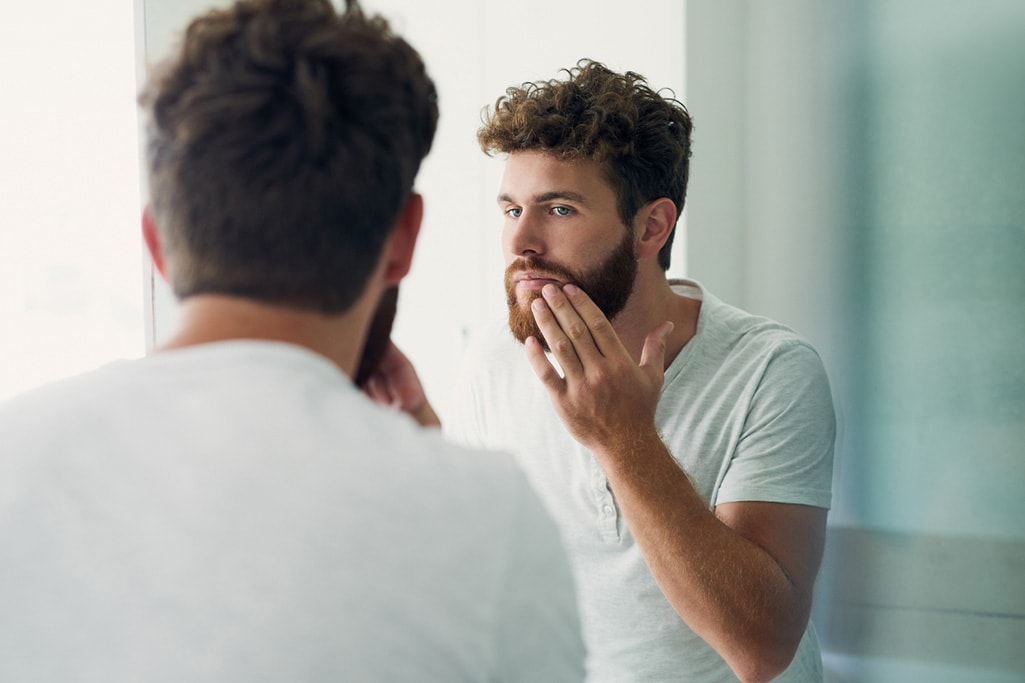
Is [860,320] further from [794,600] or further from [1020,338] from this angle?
[794,600]

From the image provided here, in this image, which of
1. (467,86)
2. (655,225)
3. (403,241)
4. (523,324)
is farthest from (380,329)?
(467,86)

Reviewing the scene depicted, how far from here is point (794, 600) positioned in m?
1.12

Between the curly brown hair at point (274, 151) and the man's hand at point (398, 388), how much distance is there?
0.85 feet

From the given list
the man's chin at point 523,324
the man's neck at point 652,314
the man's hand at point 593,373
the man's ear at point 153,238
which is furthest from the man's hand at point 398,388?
the man's neck at point 652,314

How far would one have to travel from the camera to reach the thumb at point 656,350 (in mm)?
1198

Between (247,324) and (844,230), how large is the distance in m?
1.16

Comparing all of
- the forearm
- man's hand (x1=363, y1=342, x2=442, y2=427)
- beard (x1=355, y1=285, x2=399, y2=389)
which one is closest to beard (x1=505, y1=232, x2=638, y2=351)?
the forearm

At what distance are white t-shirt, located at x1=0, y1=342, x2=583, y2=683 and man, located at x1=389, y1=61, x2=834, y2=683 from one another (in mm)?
649

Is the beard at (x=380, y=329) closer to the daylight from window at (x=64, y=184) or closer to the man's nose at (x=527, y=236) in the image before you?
the man's nose at (x=527, y=236)

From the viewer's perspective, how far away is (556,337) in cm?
123

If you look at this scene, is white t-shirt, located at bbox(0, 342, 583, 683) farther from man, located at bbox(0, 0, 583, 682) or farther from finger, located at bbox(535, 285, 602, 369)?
finger, located at bbox(535, 285, 602, 369)

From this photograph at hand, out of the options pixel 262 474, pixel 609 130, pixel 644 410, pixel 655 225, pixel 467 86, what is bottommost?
pixel 644 410

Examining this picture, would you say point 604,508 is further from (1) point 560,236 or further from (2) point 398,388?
(2) point 398,388

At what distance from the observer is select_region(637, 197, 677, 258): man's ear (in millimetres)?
1370
